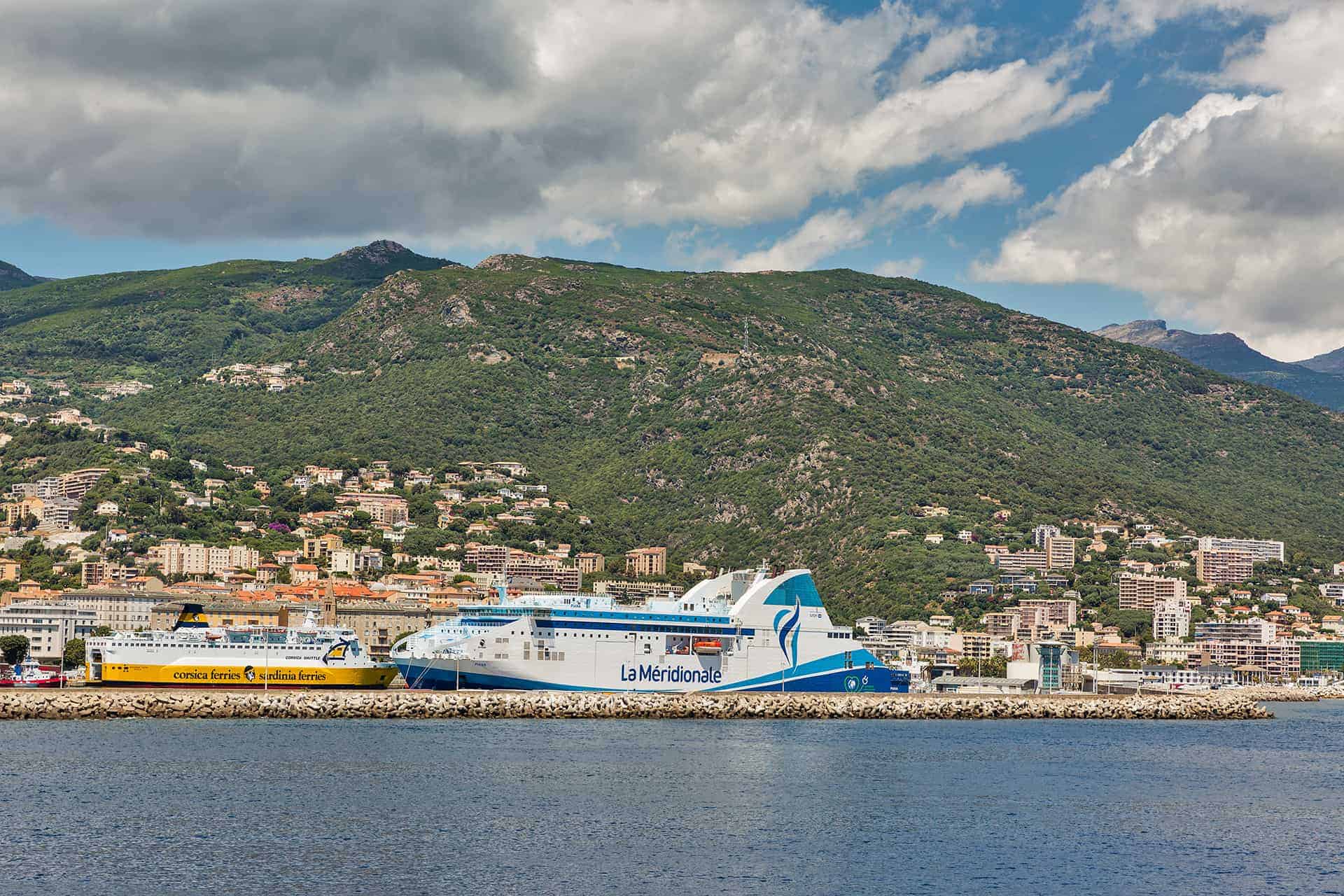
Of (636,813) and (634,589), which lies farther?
(634,589)

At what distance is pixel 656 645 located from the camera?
84.6 m

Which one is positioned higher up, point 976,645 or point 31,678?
point 976,645

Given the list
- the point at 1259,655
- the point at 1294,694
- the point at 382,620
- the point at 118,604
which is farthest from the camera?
Answer: the point at 1259,655

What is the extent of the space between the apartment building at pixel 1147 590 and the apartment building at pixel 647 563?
43.4 meters

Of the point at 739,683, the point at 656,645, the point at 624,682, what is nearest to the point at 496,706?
the point at 624,682

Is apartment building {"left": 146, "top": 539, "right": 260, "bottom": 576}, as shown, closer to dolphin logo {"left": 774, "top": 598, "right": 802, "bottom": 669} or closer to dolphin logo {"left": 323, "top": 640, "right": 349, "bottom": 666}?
dolphin logo {"left": 323, "top": 640, "right": 349, "bottom": 666}

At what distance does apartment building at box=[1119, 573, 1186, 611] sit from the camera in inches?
6329

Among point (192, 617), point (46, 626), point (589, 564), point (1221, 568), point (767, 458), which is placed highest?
point (767, 458)

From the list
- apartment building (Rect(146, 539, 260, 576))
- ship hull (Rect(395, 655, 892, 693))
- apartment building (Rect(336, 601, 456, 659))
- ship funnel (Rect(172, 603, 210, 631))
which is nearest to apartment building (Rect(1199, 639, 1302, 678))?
apartment building (Rect(336, 601, 456, 659))

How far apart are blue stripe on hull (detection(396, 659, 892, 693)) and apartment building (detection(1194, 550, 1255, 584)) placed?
8715 centimetres

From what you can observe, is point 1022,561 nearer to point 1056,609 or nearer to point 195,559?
point 1056,609

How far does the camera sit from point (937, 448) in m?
173

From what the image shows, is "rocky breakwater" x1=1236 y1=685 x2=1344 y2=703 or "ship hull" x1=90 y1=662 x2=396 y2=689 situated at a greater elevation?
"ship hull" x1=90 y1=662 x2=396 y2=689

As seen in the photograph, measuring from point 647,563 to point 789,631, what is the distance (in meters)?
62.7
